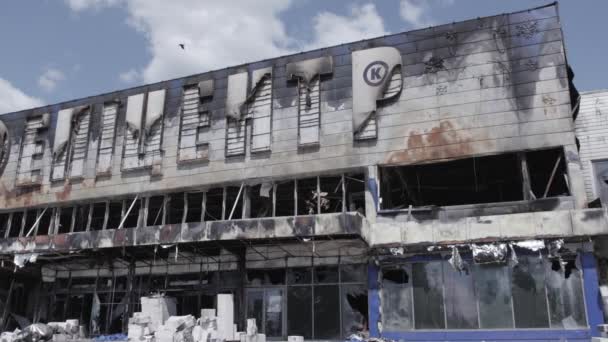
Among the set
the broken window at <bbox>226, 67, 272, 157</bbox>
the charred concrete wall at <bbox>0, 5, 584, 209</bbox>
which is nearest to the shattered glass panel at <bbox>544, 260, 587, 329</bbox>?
the charred concrete wall at <bbox>0, 5, 584, 209</bbox>

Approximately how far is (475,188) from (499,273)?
8646 millimetres

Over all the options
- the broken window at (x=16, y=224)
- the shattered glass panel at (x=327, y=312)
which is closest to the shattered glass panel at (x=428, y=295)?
the shattered glass panel at (x=327, y=312)

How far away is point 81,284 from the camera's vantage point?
3272 cm

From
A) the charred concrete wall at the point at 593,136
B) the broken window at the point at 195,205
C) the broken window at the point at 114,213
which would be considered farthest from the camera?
the broken window at the point at 114,213

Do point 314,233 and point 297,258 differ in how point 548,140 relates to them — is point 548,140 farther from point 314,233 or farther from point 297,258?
point 297,258

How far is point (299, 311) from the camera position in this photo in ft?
86.7

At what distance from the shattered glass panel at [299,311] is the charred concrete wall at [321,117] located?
18.8ft

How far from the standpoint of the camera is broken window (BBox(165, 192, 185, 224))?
99.7 ft

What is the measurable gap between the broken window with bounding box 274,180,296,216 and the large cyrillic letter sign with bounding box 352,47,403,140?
184 inches

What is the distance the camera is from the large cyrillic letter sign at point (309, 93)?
27172 mm

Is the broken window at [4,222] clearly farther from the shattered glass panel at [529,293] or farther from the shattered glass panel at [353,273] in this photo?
the shattered glass panel at [529,293]

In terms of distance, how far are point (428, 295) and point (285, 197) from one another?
385 inches

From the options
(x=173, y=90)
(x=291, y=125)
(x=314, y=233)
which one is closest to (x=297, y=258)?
(x=314, y=233)

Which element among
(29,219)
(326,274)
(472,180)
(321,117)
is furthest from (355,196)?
(29,219)
